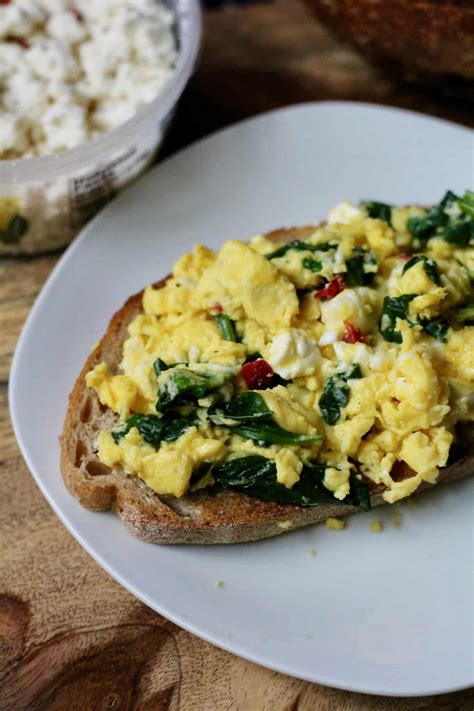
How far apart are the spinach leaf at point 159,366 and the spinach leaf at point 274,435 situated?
344 millimetres

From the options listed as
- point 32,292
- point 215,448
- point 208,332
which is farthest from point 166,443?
point 32,292

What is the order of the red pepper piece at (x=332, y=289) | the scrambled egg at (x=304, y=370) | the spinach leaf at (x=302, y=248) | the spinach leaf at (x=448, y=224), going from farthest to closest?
the spinach leaf at (x=448, y=224) → the spinach leaf at (x=302, y=248) → the red pepper piece at (x=332, y=289) → the scrambled egg at (x=304, y=370)

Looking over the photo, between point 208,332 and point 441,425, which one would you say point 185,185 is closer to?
point 208,332

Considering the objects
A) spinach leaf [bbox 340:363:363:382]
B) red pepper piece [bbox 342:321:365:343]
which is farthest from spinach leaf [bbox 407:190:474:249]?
spinach leaf [bbox 340:363:363:382]

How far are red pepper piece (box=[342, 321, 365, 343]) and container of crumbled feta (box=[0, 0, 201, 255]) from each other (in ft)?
4.14

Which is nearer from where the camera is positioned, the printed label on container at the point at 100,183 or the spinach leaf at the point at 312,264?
the spinach leaf at the point at 312,264

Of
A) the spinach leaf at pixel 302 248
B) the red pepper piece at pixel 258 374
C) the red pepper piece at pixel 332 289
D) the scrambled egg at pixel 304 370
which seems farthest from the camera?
the spinach leaf at pixel 302 248

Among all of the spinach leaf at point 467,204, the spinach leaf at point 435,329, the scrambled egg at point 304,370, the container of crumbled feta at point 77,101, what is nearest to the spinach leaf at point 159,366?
the scrambled egg at point 304,370

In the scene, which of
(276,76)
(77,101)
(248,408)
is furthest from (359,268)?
(276,76)

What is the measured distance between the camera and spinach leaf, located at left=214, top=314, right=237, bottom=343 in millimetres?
2736

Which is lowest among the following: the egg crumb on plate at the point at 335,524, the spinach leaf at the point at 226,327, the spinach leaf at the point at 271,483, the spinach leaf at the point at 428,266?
the egg crumb on plate at the point at 335,524

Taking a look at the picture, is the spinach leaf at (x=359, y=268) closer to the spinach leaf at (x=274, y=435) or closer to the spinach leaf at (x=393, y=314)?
the spinach leaf at (x=393, y=314)

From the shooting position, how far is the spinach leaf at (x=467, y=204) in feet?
10.0

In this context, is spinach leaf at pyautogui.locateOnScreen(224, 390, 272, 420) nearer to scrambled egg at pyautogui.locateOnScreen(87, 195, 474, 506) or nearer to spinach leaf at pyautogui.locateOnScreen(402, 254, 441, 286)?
scrambled egg at pyautogui.locateOnScreen(87, 195, 474, 506)
